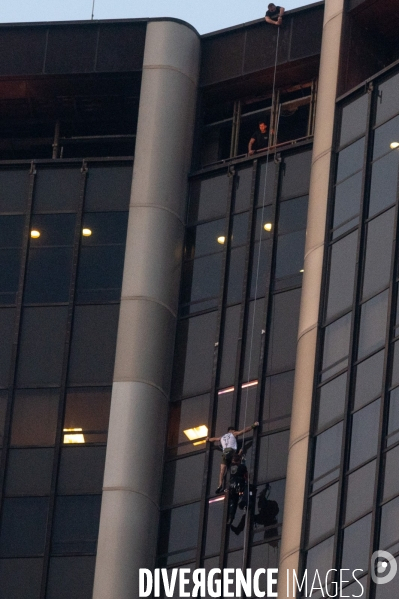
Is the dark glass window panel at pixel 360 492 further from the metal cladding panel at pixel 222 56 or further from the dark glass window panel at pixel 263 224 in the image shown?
the metal cladding panel at pixel 222 56

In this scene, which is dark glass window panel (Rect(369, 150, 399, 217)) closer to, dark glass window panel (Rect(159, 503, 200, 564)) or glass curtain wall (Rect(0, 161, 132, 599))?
glass curtain wall (Rect(0, 161, 132, 599))

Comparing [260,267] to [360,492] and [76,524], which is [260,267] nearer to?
[76,524]

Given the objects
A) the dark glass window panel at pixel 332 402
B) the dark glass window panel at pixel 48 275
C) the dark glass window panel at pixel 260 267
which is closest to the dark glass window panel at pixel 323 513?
the dark glass window panel at pixel 332 402

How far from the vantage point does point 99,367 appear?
47031 mm

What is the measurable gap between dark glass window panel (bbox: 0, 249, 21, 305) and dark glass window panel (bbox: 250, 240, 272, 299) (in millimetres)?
7303

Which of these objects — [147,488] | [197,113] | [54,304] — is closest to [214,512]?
[147,488]

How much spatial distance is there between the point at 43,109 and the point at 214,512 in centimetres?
1622

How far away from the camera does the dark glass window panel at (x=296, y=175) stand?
155ft

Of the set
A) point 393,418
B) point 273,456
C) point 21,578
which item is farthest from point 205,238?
point 21,578

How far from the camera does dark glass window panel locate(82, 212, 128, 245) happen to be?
48688 millimetres

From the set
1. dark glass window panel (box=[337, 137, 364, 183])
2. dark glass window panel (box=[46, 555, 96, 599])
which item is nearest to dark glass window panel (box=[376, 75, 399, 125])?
dark glass window panel (box=[337, 137, 364, 183])

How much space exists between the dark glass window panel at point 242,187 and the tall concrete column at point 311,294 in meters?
2.67

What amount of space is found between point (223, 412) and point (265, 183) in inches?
284

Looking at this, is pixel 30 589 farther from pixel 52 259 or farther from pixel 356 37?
pixel 356 37
